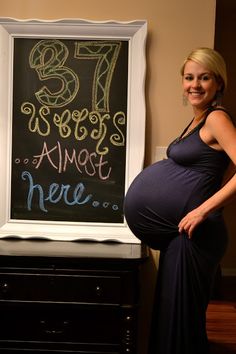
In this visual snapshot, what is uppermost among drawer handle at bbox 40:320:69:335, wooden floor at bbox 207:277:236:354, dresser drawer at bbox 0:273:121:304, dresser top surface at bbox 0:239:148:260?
dresser top surface at bbox 0:239:148:260

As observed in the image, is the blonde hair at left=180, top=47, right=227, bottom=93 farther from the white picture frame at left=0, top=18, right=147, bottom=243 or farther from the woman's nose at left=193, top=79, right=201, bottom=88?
the white picture frame at left=0, top=18, right=147, bottom=243

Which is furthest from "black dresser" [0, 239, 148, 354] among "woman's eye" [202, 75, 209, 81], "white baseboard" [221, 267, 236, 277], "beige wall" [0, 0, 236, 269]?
"white baseboard" [221, 267, 236, 277]

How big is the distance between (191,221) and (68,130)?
0.82m

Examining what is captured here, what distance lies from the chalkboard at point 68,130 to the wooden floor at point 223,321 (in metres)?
1.05

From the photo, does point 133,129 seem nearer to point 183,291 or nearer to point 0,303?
point 183,291

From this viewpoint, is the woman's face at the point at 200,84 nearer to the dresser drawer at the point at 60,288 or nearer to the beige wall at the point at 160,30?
the beige wall at the point at 160,30

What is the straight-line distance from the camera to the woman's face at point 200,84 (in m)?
1.61

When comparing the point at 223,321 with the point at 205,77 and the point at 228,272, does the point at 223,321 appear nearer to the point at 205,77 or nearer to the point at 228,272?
the point at 228,272

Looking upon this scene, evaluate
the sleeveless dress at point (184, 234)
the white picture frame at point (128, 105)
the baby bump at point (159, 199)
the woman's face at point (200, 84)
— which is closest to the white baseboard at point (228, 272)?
the white picture frame at point (128, 105)

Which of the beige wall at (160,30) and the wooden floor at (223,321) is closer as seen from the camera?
the beige wall at (160,30)

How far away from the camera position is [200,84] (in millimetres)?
1620

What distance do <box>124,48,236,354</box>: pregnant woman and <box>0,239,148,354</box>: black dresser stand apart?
0.52 ft

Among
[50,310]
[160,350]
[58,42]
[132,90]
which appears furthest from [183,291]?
[58,42]

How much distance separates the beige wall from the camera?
6.72ft
